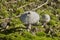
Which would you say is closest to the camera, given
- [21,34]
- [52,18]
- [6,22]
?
[21,34]

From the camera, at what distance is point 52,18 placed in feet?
17.7

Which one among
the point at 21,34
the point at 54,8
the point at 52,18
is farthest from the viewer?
the point at 54,8

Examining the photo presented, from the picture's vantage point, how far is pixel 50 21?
5191mm

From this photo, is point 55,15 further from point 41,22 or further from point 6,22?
point 6,22

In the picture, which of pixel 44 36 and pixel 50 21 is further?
pixel 50 21

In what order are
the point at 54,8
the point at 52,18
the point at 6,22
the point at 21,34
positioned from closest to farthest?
the point at 21,34, the point at 6,22, the point at 52,18, the point at 54,8

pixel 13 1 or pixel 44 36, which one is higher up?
pixel 13 1

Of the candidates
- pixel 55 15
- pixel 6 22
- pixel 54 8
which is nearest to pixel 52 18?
pixel 55 15

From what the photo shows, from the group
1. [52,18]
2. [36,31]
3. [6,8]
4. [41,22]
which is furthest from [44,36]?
[6,8]

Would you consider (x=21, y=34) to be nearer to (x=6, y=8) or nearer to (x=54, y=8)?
(x=6, y=8)

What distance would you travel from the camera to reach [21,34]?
450 centimetres

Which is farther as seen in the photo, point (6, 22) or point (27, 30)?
point (6, 22)

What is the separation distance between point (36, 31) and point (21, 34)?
1.29ft

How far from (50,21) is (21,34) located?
0.97 meters
